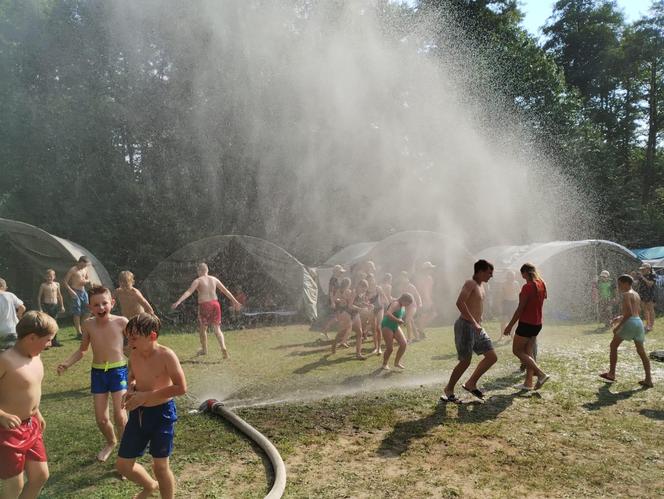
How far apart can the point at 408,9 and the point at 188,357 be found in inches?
958

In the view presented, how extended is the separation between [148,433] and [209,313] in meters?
7.06

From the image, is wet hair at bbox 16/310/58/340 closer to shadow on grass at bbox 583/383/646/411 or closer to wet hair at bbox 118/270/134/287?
wet hair at bbox 118/270/134/287

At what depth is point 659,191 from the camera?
40.1 meters

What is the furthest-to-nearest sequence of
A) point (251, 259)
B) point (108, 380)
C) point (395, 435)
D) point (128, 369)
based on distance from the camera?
1. point (251, 259)
2. point (395, 435)
3. point (108, 380)
4. point (128, 369)

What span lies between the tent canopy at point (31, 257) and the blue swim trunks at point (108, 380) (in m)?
12.3

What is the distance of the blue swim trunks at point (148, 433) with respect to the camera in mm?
3689

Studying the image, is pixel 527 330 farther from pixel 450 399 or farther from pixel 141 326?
pixel 141 326

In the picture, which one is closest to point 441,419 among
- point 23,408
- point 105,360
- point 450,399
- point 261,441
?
point 450,399

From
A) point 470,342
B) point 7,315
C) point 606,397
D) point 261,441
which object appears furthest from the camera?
point 7,315

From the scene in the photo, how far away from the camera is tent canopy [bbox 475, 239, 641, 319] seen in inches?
Answer: 664

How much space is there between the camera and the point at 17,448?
3332mm

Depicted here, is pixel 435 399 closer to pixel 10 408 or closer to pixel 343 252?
pixel 10 408

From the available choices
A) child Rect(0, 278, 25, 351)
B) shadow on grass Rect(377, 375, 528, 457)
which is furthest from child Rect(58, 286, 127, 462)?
child Rect(0, 278, 25, 351)

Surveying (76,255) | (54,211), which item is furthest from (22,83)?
(76,255)
